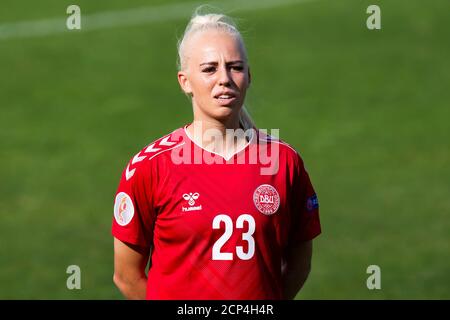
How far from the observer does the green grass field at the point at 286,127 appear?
48.4ft

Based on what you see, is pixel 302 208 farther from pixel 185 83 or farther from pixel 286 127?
pixel 286 127

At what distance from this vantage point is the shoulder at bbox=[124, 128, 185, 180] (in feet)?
20.9

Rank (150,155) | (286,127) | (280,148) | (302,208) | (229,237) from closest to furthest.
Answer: (229,237) < (150,155) < (280,148) < (302,208) < (286,127)

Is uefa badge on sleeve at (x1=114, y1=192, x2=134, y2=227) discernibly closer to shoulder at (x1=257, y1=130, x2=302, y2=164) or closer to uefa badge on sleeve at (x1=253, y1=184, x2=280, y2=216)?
uefa badge on sleeve at (x1=253, y1=184, x2=280, y2=216)

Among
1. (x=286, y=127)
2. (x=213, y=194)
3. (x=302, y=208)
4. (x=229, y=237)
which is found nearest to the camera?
(x=229, y=237)

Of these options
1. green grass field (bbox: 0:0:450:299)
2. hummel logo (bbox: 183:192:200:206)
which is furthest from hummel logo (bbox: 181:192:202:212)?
green grass field (bbox: 0:0:450:299)

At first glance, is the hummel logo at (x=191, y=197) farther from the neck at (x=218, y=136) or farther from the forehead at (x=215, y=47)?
the forehead at (x=215, y=47)

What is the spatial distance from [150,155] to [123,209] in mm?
370

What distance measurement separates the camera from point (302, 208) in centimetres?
665

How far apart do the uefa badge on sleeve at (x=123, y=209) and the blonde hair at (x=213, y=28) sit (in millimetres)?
843

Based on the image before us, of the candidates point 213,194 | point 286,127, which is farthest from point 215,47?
point 286,127

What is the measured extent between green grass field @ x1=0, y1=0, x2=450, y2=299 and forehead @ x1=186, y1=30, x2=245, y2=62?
7.15 meters

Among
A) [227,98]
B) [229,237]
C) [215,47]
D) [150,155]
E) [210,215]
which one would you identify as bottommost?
[229,237]

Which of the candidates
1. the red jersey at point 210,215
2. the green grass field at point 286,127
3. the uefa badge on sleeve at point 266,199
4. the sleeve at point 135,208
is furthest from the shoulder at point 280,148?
the green grass field at point 286,127
